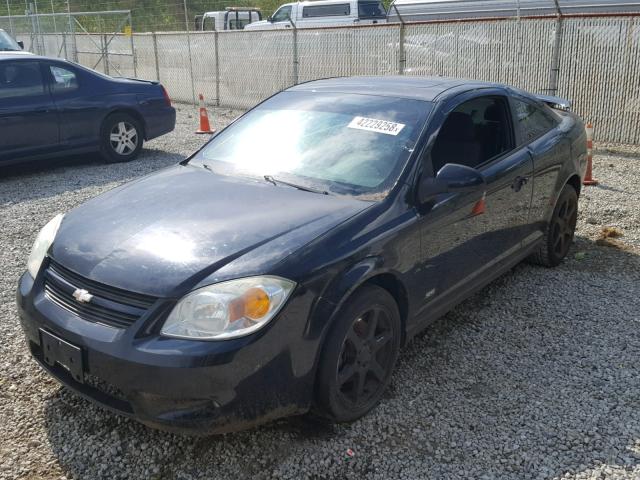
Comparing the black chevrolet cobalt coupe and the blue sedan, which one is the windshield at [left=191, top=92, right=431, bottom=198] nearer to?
the black chevrolet cobalt coupe

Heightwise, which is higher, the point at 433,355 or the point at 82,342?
the point at 82,342

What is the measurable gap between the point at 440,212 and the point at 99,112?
667 cm

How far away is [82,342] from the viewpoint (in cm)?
277

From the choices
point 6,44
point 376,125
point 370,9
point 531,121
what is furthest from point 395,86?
point 370,9

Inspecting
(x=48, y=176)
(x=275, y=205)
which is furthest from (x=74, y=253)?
(x=48, y=176)

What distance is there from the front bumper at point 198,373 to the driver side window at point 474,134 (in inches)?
61.6

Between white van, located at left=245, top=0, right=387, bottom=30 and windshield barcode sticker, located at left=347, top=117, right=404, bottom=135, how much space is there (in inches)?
652

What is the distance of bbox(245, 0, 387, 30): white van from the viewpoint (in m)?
20.0

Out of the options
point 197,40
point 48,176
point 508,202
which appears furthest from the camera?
point 197,40

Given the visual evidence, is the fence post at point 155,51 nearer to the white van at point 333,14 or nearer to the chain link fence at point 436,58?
the chain link fence at point 436,58

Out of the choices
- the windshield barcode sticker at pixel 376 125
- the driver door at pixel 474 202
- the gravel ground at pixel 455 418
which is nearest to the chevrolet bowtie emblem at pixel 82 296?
the gravel ground at pixel 455 418

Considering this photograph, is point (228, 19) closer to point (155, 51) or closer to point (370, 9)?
point (370, 9)

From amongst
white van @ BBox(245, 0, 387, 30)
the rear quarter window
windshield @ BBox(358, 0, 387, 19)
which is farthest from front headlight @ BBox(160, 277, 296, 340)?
windshield @ BBox(358, 0, 387, 19)

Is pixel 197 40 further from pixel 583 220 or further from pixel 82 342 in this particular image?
pixel 82 342
